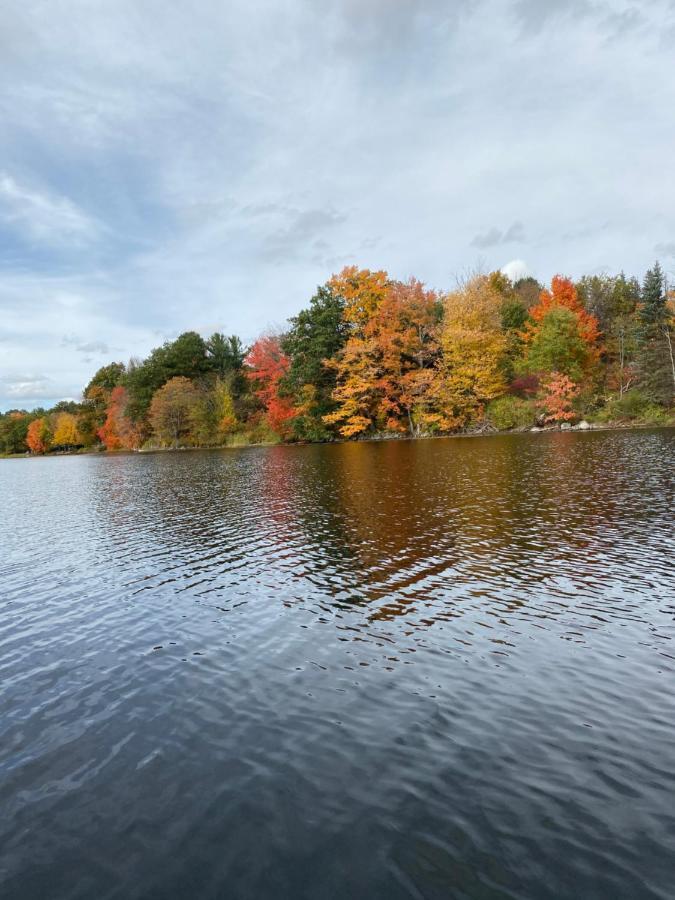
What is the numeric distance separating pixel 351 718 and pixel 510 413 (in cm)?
6213

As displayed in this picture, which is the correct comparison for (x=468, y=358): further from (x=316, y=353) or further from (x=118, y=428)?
(x=118, y=428)

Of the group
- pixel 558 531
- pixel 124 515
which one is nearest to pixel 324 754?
pixel 558 531

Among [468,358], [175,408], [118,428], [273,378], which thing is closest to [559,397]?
[468,358]

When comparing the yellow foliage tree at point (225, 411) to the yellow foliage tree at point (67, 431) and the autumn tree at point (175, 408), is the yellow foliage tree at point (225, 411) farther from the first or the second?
the yellow foliage tree at point (67, 431)

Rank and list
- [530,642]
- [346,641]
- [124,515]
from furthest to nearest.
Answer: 1. [124,515]
2. [346,641]
3. [530,642]

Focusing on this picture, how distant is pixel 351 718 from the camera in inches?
290

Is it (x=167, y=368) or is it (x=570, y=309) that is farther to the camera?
(x=167, y=368)

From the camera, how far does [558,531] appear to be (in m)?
16.5

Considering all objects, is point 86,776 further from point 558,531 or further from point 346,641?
point 558,531

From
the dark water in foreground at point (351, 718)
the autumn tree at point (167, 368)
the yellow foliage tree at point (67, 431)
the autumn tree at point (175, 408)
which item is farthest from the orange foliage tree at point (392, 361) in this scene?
the yellow foliage tree at point (67, 431)

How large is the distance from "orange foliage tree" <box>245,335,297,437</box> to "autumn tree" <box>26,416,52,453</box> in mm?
75526

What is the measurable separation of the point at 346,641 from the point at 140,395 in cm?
9918


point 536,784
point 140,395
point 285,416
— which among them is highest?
point 140,395

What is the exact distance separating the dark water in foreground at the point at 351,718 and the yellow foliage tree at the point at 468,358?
161 feet
